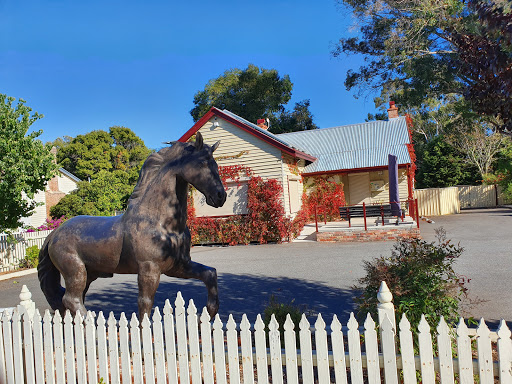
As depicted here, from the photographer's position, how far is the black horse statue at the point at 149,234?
3.63 metres

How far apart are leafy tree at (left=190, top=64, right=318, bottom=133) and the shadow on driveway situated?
27.4 m

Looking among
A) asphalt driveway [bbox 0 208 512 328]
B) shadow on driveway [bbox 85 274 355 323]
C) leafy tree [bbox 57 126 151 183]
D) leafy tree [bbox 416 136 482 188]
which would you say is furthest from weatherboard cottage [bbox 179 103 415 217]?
leafy tree [bbox 57 126 151 183]

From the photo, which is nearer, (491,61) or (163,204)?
(491,61)

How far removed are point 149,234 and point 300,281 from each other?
5009 millimetres

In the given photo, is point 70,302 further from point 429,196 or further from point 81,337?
point 429,196

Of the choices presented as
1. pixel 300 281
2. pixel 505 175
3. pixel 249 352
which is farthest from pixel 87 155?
pixel 249 352

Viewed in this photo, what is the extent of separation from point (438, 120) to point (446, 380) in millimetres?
41019

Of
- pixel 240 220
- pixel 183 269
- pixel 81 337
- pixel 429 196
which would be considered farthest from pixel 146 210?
pixel 429 196

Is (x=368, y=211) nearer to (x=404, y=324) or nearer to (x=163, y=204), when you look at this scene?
(x=163, y=204)

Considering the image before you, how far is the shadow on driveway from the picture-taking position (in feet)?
19.6

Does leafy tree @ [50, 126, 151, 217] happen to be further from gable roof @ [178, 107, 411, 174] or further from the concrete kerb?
the concrete kerb

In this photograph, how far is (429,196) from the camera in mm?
24859

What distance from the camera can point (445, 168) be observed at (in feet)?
99.2

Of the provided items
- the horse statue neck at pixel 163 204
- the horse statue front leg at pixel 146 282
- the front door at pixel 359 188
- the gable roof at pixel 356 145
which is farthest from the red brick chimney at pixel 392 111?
the horse statue front leg at pixel 146 282
